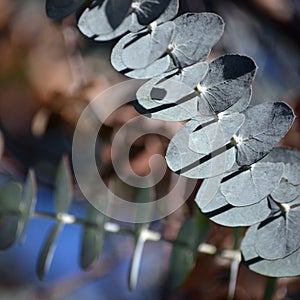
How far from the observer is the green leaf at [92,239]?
12.6 inches

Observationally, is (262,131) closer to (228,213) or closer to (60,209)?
(228,213)

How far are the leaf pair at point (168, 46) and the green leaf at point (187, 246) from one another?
0.39 feet

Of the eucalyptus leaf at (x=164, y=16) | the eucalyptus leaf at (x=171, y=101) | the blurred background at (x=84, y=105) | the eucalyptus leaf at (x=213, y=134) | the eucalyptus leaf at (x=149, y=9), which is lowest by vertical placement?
the blurred background at (x=84, y=105)

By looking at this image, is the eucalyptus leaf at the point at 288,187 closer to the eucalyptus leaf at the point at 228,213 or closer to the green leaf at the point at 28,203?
the eucalyptus leaf at the point at 228,213

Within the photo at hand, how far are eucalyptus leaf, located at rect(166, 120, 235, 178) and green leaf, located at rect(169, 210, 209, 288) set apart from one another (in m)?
0.10

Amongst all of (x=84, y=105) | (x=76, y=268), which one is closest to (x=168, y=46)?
(x=84, y=105)

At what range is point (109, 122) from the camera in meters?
0.44

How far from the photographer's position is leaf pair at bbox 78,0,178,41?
197 mm

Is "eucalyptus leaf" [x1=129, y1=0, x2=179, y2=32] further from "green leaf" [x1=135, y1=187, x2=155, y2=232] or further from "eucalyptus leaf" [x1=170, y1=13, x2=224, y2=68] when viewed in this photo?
"green leaf" [x1=135, y1=187, x2=155, y2=232]

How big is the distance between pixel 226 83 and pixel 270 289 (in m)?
0.12

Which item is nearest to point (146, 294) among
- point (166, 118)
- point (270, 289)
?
point (270, 289)

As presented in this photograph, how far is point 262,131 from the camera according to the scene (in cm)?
21

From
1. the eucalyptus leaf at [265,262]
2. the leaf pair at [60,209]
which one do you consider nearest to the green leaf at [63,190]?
the leaf pair at [60,209]

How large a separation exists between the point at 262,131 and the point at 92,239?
0.47ft
